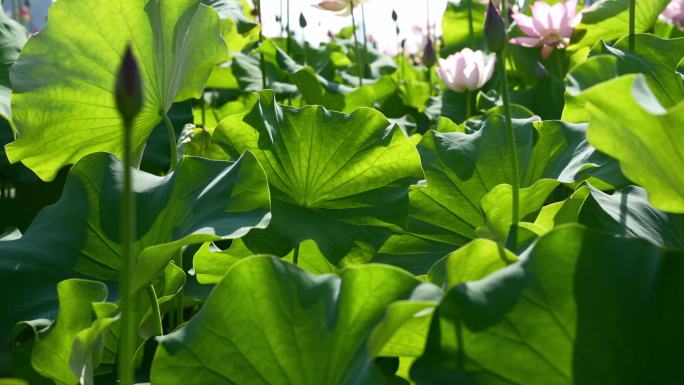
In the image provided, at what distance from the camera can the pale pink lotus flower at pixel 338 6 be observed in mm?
2111

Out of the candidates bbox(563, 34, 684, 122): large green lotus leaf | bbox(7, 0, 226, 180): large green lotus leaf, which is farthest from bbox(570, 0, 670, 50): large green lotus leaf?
bbox(7, 0, 226, 180): large green lotus leaf

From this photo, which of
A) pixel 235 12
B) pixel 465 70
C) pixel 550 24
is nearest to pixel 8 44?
pixel 235 12

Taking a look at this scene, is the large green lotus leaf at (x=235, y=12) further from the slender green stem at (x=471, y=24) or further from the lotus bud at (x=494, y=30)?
the lotus bud at (x=494, y=30)

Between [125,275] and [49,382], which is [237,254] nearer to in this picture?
[49,382]

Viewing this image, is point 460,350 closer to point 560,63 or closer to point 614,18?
point 614,18

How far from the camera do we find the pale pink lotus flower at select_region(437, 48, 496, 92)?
1.80 m

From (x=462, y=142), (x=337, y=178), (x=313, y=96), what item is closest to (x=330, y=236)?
(x=337, y=178)

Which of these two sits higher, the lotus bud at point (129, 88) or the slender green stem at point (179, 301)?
the lotus bud at point (129, 88)

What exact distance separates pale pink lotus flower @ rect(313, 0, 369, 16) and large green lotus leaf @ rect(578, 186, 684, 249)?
53.3 inches

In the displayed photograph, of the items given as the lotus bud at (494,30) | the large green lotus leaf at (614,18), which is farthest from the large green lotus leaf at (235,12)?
the lotus bud at (494,30)

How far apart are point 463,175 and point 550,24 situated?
2.11 feet

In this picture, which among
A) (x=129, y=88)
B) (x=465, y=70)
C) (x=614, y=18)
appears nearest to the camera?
(x=129, y=88)

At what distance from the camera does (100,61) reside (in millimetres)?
1222

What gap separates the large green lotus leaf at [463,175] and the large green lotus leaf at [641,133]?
380 mm
